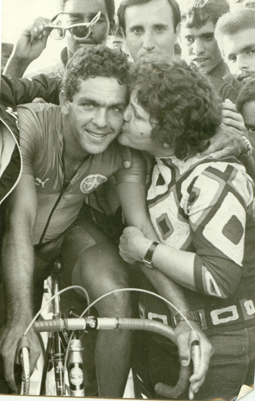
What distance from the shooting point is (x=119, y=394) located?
248 centimetres

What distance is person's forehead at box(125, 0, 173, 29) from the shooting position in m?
2.52

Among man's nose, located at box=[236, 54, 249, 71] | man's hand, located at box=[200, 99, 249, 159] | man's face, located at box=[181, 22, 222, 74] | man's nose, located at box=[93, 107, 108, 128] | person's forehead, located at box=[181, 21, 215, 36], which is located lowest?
man's hand, located at box=[200, 99, 249, 159]

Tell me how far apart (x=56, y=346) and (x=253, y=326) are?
0.86m

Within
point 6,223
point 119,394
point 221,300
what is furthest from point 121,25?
point 119,394

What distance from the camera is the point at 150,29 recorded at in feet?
8.25

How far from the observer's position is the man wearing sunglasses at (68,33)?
2.51m

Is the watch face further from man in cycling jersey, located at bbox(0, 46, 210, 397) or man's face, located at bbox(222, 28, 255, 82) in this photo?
man's face, located at bbox(222, 28, 255, 82)

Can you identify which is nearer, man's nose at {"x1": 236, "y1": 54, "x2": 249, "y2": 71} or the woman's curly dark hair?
the woman's curly dark hair

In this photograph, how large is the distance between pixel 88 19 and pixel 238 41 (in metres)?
0.68

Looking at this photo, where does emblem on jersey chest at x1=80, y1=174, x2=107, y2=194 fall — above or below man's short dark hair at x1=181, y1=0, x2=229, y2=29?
below

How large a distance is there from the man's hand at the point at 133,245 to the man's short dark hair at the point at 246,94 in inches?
28.1

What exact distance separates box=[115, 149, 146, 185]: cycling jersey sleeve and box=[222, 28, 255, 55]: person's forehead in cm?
62

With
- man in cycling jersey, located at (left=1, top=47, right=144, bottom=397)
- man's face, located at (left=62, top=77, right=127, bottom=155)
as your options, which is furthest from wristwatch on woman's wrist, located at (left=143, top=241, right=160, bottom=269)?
man's face, located at (left=62, top=77, right=127, bottom=155)

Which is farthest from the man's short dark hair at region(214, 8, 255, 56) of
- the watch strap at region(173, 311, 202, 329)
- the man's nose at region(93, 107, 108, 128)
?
the watch strap at region(173, 311, 202, 329)
